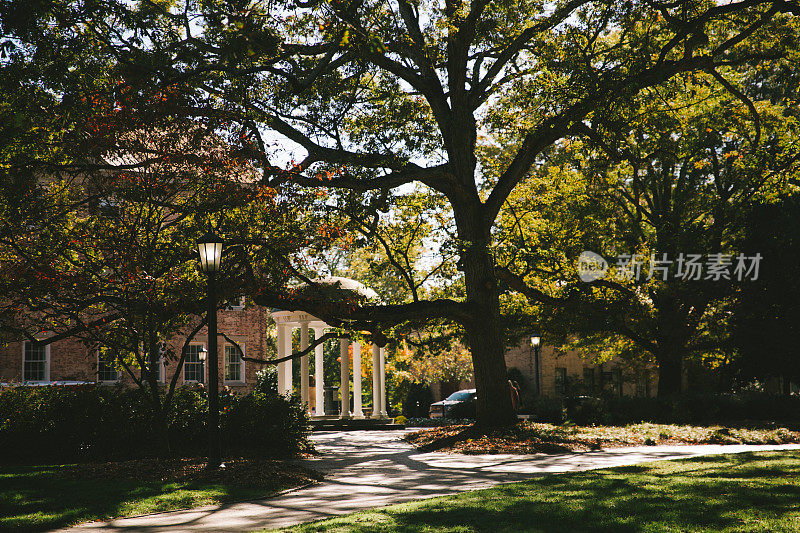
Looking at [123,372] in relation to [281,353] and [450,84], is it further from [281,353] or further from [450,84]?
[450,84]

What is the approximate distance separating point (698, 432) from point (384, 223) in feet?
37.4

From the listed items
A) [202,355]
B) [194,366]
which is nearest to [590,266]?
[202,355]

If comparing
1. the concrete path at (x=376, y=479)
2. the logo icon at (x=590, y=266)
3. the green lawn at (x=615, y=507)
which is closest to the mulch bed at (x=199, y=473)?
the concrete path at (x=376, y=479)

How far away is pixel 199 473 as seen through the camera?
11.1 metres

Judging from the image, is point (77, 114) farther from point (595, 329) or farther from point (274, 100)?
point (595, 329)

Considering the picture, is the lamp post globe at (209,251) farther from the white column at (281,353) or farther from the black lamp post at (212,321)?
the white column at (281,353)

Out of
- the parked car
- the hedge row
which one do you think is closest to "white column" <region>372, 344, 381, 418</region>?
the parked car

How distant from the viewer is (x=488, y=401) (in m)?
18.7

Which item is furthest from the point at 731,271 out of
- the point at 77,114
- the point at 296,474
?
the point at 77,114

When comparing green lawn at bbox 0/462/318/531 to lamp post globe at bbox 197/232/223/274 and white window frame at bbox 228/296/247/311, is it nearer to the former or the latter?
lamp post globe at bbox 197/232/223/274

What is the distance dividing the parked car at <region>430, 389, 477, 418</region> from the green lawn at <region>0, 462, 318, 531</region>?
54.5 feet

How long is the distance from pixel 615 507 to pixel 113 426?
36.1 feet

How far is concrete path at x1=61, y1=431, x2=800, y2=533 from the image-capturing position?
7898 millimetres

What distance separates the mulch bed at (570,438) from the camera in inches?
624
